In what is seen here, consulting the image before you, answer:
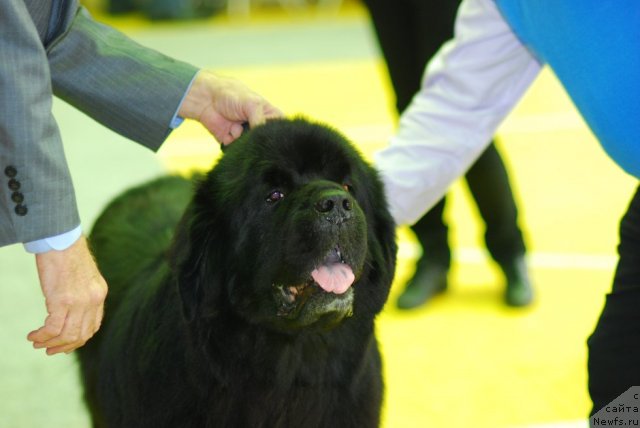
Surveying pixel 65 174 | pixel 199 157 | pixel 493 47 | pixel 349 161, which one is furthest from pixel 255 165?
pixel 199 157

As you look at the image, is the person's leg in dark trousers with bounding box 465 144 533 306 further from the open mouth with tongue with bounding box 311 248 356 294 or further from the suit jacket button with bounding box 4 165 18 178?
the suit jacket button with bounding box 4 165 18 178

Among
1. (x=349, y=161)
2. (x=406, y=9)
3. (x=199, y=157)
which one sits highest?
(x=349, y=161)

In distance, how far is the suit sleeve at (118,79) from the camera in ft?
6.80

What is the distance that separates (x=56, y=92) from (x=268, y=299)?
741mm

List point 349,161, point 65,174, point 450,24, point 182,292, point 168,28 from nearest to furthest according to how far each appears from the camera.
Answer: point 65,174 → point 182,292 → point 349,161 → point 450,24 → point 168,28

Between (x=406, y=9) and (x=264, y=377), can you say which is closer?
(x=264, y=377)

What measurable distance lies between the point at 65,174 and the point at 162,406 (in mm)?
722

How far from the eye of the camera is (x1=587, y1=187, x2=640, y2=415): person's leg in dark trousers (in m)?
2.23

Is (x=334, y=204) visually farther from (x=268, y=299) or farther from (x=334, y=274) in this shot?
(x=268, y=299)

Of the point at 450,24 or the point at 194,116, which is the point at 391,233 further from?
the point at 450,24

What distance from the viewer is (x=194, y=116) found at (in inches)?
89.1

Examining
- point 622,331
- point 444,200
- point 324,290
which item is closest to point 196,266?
point 324,290

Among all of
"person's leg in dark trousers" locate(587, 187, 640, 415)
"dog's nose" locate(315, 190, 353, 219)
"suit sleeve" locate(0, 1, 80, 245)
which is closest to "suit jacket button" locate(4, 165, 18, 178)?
"suit sleeve" locate(0, 1, 80, 245)

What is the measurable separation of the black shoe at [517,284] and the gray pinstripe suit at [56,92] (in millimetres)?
2376
